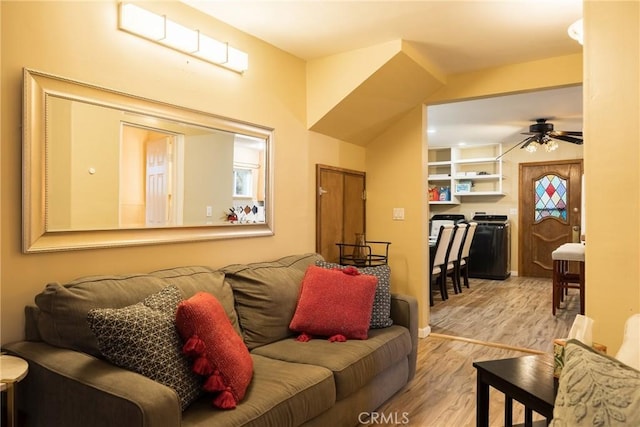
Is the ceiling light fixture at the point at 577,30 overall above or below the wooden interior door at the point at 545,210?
above

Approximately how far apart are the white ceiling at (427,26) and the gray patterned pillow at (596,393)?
212 cm

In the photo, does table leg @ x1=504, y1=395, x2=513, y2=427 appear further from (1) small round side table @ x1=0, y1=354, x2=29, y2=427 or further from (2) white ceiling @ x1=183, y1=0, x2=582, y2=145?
(2) white ceiling @ x1=183, y1=0, x2=582, y2=145

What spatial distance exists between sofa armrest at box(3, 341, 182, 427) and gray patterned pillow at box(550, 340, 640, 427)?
112 centimetres

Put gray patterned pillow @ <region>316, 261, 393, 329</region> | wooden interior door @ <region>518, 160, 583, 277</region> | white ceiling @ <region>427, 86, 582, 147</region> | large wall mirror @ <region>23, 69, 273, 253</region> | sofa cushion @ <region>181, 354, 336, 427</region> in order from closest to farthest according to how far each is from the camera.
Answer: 1. sofa cushion @ <region>181, 354, 336, 427</region>
2. large wall mirror @ <region>23, 69, 273, 253</region>
3. gray patterned pillow @ <region>316, 261, 393, 329</region>
4. white ceiling @ <region>427, 86, 582, 147</region>
5. wooden interior door @ <region>518, 160, 583, 277</region>

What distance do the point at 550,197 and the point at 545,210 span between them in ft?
0.75

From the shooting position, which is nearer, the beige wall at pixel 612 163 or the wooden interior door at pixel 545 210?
the beige wall at pixel 612 163

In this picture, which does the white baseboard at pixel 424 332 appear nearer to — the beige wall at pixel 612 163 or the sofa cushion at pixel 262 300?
the sofa cushion at pixel 262 300

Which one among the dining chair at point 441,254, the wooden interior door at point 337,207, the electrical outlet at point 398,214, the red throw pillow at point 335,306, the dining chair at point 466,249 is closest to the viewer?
the red throw pillow at point 335,306

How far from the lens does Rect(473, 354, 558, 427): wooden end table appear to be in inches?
Result: 56.4

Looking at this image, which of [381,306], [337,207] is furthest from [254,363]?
[337,207]

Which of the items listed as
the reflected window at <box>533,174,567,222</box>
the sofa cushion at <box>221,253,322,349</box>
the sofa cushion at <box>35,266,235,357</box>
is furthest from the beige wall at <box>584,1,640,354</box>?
the reflected window at <box>533,174,567,222</box>

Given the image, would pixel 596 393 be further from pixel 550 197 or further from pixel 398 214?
pixel 550 197

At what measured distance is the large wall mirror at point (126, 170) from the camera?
1.84 meters

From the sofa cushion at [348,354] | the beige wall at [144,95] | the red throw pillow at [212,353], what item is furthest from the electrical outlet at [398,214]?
the red throw pillow at [212,353]
